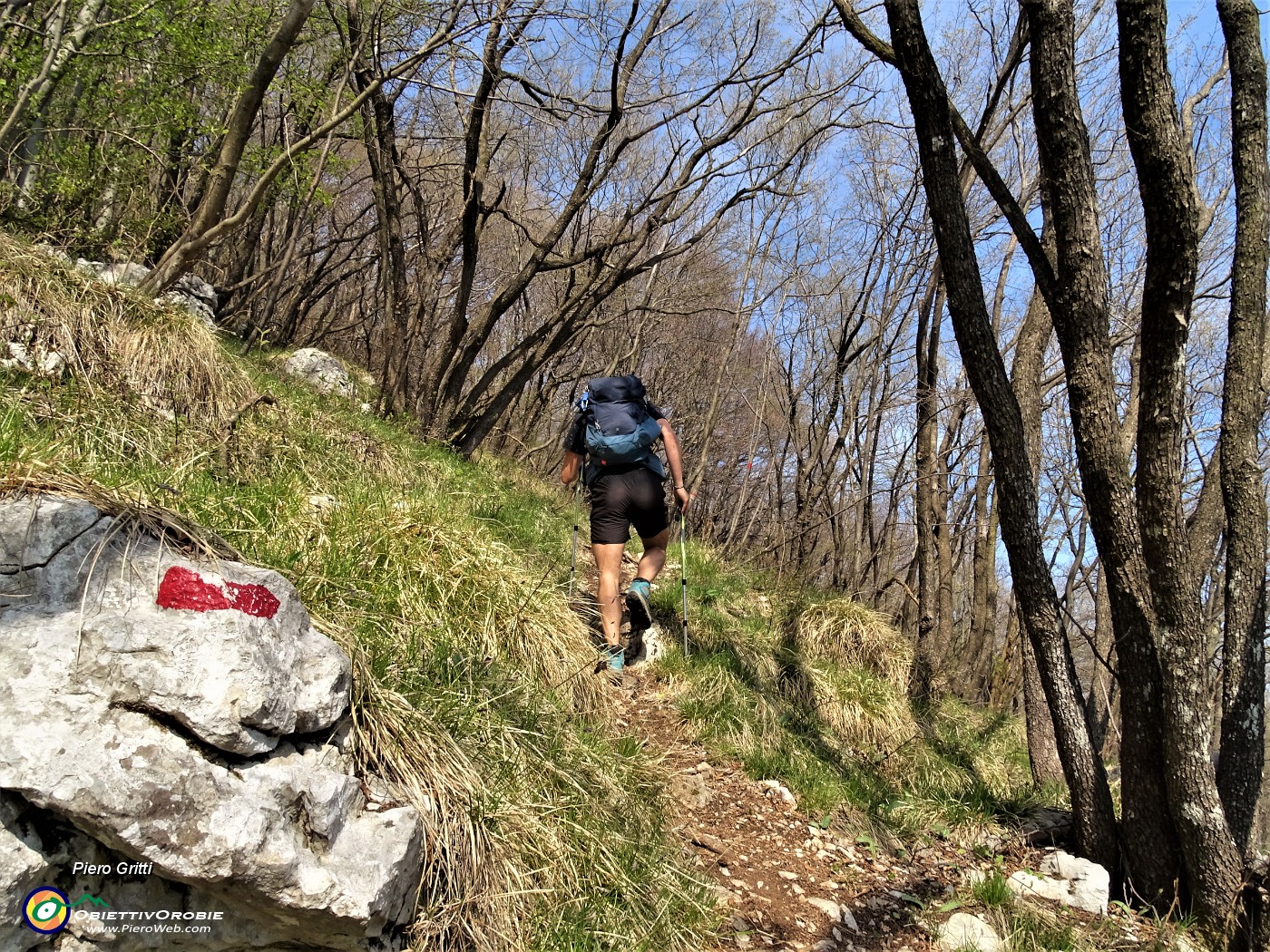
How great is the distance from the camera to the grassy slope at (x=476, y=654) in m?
2.67

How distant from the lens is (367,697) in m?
2.70

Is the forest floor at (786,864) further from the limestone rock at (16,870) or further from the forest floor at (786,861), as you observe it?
the limestone rock at (16,870)

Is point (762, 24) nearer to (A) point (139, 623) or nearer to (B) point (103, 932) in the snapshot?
(A) point (139, 623)

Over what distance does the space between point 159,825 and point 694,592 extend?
16.9 feet

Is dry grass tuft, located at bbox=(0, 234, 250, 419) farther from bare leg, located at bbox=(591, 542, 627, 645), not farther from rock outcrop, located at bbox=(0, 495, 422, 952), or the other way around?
bare leg, located at bbox=(591, 542, 627, 645)

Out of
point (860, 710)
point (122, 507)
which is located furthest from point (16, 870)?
point (860, 710)

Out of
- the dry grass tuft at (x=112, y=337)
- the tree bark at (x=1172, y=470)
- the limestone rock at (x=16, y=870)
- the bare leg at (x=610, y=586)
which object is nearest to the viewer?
the limestone rock at (x=16, y=870)

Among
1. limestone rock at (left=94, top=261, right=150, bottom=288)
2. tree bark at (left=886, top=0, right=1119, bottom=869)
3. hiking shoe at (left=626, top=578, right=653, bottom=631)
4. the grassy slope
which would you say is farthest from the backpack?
limestone rock at (left=94, top=261, right=150, bottom=288)

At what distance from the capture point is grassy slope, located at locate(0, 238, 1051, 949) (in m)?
2.67

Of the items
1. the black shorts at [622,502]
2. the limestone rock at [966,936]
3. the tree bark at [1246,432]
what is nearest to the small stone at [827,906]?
the limestone rock at [966,936]

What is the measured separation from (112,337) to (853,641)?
5.91m

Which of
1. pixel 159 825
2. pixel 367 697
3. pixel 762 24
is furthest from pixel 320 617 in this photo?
pixel 762 24

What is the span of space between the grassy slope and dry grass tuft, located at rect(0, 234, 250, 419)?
1cm

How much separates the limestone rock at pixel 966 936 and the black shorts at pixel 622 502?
2.63m
